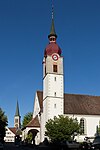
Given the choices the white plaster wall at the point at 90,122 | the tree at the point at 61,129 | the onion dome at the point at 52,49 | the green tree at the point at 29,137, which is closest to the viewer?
the tree at the point at 61,129

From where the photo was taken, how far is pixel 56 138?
179 feet

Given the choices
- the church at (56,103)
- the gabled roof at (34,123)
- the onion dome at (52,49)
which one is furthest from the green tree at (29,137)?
the onion dome at (52,49)

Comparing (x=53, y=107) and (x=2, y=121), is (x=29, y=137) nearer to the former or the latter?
(x=53, y=107)

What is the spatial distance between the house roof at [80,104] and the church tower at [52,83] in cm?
310

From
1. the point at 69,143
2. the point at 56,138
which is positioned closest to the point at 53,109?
the point at 56,138

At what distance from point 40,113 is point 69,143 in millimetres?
28906

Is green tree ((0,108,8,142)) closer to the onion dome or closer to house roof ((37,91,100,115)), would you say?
house roof ((37,91,100,115))

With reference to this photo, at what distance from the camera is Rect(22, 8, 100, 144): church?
206 ft

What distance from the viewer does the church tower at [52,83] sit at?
62062 millimetres

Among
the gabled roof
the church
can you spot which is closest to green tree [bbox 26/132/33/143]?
the church

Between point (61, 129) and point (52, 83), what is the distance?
11.9 metres

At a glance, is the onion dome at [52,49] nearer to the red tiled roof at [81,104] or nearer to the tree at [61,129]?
the red tiled roof at [81,104]

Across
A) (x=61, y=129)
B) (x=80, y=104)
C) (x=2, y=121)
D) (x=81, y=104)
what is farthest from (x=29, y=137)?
(x=61, y=129)

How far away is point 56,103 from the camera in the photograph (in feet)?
205
